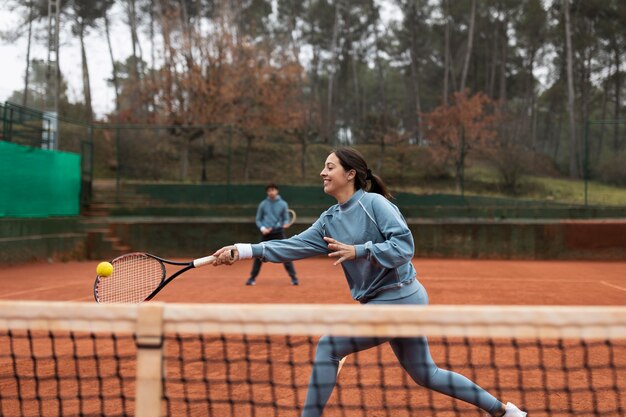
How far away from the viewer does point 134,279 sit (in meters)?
3.50

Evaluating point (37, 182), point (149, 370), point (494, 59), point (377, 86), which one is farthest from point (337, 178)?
point (377, 86)

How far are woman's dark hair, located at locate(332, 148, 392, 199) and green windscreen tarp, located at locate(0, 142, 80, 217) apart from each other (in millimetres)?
9427

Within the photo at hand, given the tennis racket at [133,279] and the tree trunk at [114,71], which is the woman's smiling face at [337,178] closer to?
the tennis racket at [133,279]

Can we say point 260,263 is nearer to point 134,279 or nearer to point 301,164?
point 134,279

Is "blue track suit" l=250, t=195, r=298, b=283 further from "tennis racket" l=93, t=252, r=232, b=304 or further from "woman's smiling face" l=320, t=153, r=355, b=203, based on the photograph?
"woman's smiling face" l=320, t=153, r=355, b=203

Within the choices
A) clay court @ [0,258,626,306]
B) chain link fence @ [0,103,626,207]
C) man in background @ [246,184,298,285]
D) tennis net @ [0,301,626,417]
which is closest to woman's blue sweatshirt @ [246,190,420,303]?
tennis net @ [0,301,626,417]

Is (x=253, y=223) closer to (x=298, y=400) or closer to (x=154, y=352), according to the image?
(x=298, y=400)

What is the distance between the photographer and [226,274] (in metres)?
10.2

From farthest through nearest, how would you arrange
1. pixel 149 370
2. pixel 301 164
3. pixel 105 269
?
pixel 301 164 → pixel 105 269 → pixel 149 370

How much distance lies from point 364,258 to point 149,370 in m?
1.14

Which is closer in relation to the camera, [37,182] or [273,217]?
[273,217]

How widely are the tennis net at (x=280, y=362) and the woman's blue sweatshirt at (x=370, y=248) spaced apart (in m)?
0.34

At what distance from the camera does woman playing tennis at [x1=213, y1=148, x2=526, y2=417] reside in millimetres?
2576

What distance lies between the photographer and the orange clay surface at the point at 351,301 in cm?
331
